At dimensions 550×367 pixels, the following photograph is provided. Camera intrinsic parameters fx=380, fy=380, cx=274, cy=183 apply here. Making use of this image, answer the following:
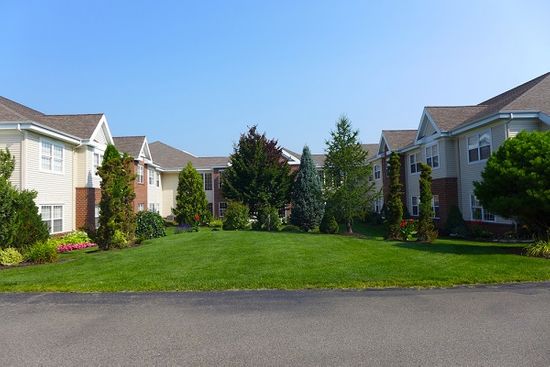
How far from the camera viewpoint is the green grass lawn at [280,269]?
887 cm

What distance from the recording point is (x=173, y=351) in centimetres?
494

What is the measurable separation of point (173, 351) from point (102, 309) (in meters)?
2.83

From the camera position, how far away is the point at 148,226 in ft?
67.4

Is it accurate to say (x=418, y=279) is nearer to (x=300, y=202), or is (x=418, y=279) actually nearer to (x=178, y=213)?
(x=300, y=202)

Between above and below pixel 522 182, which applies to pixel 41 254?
below

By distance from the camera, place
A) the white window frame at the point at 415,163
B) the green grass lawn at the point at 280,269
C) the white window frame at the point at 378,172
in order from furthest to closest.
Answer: the white window frame at the point at 378,172
the white window frame at the point at 415,163
the green grass lawn at the point at 280,269

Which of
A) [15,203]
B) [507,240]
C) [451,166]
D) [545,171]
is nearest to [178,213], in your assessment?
[15,203]

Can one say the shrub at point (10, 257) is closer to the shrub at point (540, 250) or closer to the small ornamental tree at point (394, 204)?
the small ornamental tree at point (394, 204)

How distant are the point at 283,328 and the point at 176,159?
34027 millimetres

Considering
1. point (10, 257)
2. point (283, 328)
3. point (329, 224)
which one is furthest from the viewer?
point (329, 224)

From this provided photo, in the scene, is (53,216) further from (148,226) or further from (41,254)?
(41,254)

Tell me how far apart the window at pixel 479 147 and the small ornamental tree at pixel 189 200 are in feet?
63.7

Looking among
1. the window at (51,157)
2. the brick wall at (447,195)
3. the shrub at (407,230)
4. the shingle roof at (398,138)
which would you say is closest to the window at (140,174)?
the window at (51,157)

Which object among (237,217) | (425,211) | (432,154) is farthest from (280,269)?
(432,154)
